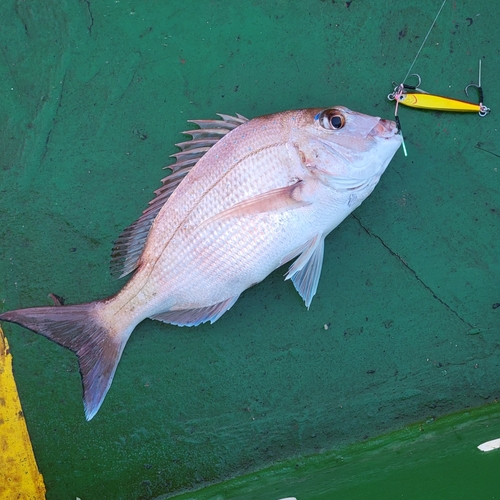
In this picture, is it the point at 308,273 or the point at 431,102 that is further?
the point at 431,102

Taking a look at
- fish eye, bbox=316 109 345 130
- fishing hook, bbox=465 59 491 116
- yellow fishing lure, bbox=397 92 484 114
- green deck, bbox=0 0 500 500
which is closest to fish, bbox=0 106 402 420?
fish eye, bbox=316 109 345 130

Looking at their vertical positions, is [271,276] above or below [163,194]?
below

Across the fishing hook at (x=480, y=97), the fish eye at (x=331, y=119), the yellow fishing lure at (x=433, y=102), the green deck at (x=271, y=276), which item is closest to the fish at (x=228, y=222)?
the fish eye at (x=331, y=119)

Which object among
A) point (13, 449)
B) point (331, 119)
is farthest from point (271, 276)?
point (13, 449)

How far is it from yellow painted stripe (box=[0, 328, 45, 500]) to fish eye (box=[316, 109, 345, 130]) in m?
1.80

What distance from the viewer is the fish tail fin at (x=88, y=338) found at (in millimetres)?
1980

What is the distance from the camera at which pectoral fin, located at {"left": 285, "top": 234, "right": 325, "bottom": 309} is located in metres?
2.03

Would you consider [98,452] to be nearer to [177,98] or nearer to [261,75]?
[177,98]

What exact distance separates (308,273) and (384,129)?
0.69 metres

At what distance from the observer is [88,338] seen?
2023 mm

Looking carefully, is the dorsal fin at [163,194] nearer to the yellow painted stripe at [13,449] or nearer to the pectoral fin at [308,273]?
the pectoral fin at [308,273]

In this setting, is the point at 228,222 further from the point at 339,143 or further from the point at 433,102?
the point at 433,102

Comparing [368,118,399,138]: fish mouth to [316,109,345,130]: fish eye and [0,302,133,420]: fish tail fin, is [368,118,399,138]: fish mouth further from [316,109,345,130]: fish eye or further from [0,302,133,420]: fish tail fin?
[0,302,133,420]: fish tail fin

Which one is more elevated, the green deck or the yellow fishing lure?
the yellow fishing lure
